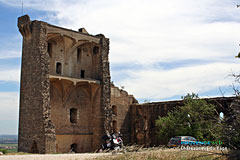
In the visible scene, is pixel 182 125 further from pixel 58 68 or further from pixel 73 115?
pixel 58 68

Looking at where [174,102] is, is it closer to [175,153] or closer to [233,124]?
[175,153]

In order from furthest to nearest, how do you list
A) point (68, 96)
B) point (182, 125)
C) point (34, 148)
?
1. point (68, 96)
2. point (182, 125)
3. point (34, 148)

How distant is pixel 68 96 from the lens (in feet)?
91.0

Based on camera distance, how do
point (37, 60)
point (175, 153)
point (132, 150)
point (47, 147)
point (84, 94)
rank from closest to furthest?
point (132, 150) → point (175, 153) → point (47, 147) → point (37, 60) → point (84, 94)

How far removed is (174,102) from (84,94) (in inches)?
326

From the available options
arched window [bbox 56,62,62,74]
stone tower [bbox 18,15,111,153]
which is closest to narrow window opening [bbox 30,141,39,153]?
stone tower [bbox 18,15,111,153]

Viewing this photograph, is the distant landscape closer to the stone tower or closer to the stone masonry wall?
the stone masonry wall

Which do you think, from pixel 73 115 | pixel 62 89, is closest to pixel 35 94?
pixel 62 89

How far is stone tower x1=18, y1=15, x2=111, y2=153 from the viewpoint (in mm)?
23812

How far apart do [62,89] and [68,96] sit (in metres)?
0.89

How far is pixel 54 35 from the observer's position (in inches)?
1043

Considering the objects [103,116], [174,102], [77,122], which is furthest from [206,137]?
[77,122]

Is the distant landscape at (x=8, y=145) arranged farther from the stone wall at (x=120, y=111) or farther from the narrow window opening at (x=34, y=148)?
the stone wall at (x=120, y=111)

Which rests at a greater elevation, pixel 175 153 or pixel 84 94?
pixel 84 94
